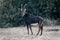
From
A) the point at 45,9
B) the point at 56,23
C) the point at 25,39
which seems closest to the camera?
the point at 25,39

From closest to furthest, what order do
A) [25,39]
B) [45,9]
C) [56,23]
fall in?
1. [25,39]
2. [56,23]
3. [45,9]

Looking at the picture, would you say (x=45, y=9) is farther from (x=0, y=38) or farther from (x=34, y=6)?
(x=0, y=38)

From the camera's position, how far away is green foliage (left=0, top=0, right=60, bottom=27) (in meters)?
23.8

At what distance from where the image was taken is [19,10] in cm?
2433

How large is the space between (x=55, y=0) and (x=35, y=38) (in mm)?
11340

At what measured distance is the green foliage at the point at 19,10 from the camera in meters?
23.8

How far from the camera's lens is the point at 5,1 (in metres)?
24.6

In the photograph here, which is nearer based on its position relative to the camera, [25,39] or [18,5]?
[25,39]

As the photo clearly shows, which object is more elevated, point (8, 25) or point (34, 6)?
point (34, 6)

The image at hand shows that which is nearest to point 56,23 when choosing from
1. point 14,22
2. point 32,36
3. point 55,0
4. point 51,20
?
point 51,20

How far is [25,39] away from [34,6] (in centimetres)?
1266

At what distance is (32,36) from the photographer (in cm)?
1310

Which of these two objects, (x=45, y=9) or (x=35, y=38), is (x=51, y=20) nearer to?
(x=45, y=9)

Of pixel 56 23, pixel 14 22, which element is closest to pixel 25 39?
pixel 56 23
